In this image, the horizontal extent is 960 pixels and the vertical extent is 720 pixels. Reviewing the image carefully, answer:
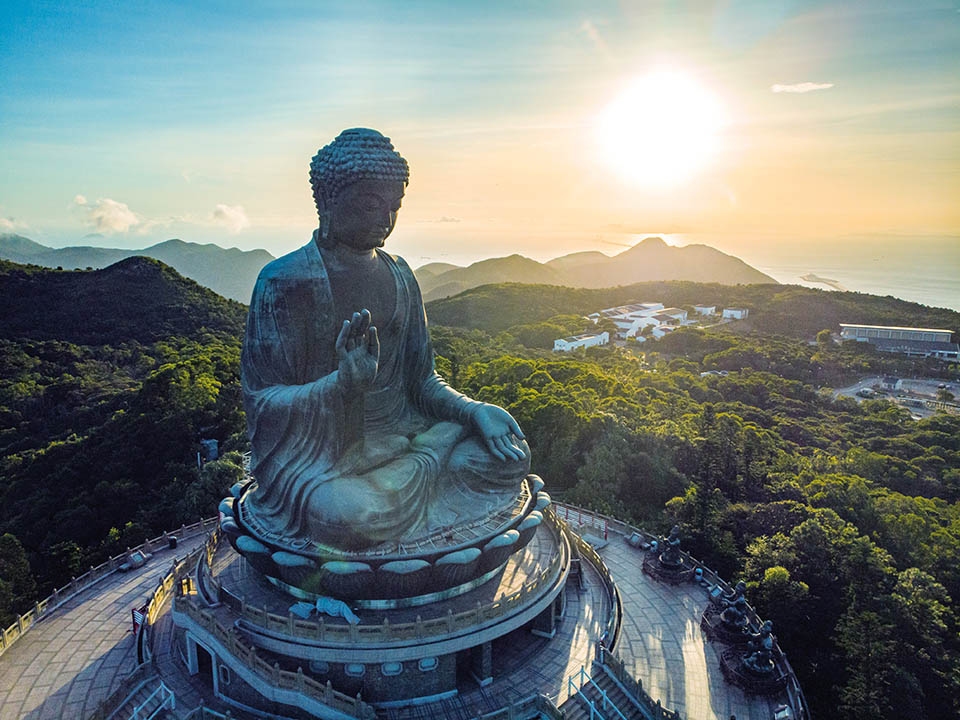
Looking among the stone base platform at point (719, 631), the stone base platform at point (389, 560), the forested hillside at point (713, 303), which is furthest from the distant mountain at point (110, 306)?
the stone base platform at point (719, 631)

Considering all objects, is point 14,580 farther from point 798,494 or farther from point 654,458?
point 798,494

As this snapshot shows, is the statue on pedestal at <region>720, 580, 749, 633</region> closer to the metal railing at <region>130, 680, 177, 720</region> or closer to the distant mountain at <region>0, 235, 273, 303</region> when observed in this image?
the metal railing at <region>130, 680, 177, 720</region>

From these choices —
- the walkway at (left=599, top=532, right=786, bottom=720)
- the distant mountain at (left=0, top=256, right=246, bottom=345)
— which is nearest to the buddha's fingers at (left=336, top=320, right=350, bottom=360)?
the walkway at (left=599, top=532, right=786, bottom=720)

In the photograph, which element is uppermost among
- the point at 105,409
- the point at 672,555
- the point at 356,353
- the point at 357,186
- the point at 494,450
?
the point at 357,186

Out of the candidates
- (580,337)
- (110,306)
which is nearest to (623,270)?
(580,337)

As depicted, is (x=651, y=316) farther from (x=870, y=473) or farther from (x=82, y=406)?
(x=82, y=406)

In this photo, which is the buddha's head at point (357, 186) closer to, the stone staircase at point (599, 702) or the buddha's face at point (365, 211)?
the buddha's face at point (365, 211)

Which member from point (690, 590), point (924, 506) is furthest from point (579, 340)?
point (690, 590)
